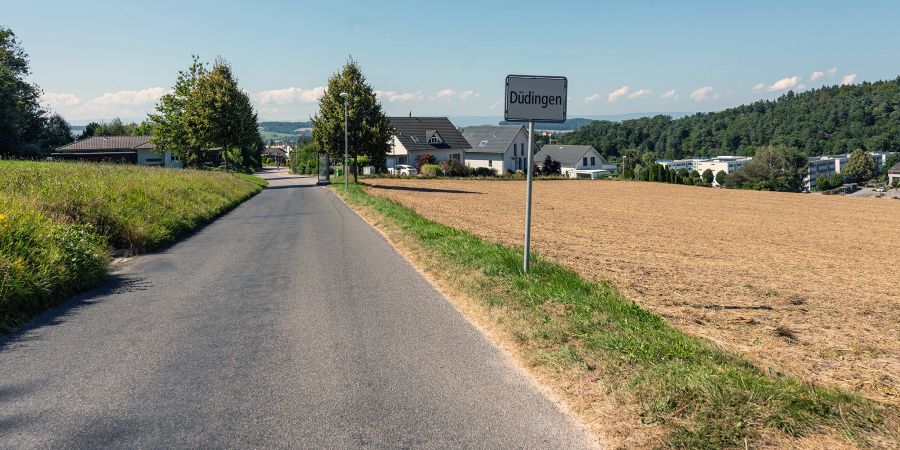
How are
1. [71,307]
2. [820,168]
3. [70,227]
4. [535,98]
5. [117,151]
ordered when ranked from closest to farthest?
[71,307] < [535,98] < [70,227] < [117,151] < [820,168]

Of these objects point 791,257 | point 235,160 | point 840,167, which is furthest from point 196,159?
point 840,167

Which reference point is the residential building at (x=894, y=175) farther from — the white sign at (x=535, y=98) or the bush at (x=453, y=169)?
the white sign at (x=535, y=98)

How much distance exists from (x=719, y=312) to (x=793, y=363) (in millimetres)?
2349

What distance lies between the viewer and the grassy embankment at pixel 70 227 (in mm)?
7387

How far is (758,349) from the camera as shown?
20.0ft

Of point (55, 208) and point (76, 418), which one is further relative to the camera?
point (55, 208)

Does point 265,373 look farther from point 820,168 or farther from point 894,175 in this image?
point 820,168

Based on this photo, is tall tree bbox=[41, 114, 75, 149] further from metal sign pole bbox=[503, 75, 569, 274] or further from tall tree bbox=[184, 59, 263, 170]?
metal sign pole bbox=[503, 75, 569, 274]

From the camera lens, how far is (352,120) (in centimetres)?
4434

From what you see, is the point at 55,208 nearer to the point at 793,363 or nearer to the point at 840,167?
the point at 793,363

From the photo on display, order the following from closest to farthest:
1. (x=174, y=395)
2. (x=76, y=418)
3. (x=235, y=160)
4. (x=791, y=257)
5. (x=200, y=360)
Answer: (x=76, y=418) → (x=174, y=395) → (x=200, y=360) → (x=791, y=257) → (x=235, y=160)

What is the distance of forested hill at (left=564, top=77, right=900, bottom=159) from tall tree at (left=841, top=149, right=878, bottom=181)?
22.3 metres

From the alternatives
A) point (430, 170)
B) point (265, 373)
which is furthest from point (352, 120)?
point (265, 373)

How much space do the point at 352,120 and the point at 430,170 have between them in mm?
20181
